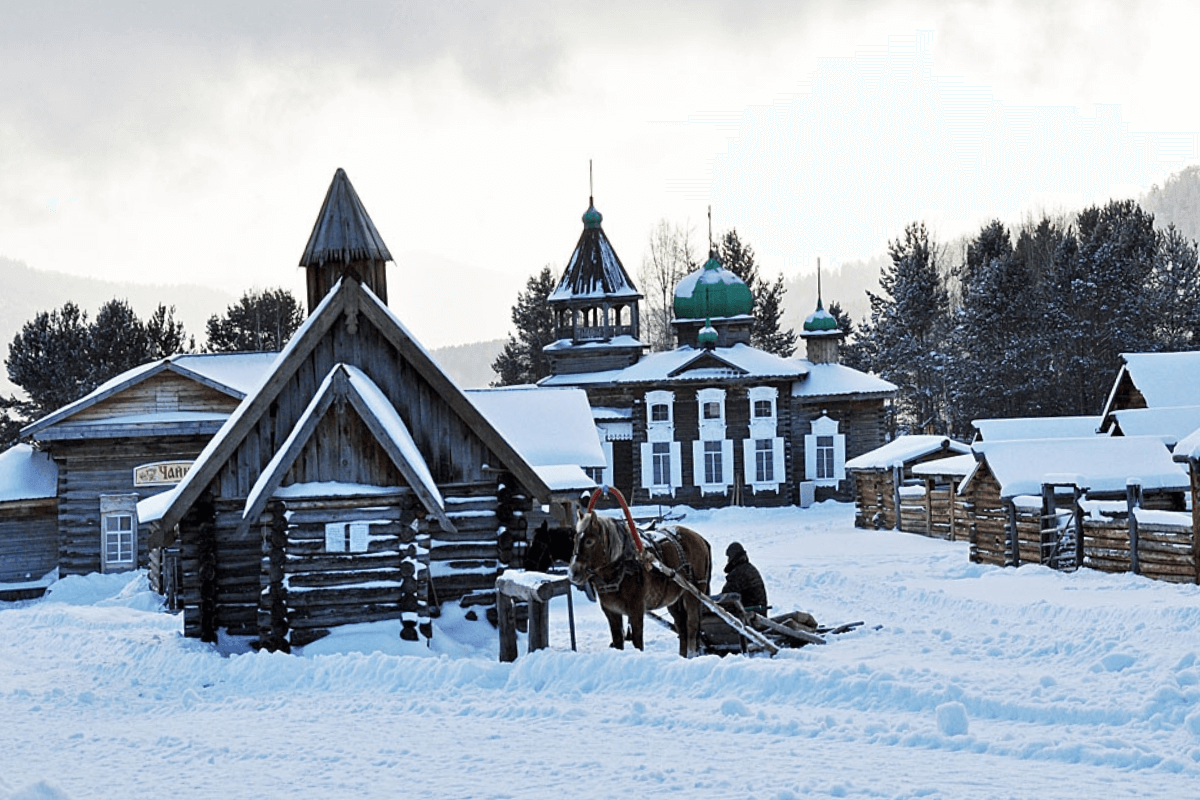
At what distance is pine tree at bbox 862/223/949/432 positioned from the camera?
65.2m

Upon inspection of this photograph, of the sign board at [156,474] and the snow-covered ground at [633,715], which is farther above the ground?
the sign board at [156,474]

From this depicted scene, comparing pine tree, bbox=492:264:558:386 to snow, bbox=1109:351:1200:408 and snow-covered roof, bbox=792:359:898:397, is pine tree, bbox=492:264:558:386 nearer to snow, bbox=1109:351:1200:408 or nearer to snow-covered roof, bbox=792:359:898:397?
snow-covered roof, bbox=792:359:898:397

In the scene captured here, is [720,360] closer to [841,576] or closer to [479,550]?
[841,576]

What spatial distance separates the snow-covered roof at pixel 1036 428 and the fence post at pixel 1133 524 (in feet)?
51.6

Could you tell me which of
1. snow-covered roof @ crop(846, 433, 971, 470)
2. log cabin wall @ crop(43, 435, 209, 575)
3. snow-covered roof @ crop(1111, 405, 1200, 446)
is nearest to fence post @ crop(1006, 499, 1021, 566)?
snow-covered roof @ crop(1111, 405, 1200, 446)

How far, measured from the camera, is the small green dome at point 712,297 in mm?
53500

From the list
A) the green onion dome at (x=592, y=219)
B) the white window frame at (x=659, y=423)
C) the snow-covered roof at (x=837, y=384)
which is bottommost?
the white window frame at (x=659, y=423)

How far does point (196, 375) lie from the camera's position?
1238 inches

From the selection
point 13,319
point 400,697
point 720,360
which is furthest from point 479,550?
point 13,319

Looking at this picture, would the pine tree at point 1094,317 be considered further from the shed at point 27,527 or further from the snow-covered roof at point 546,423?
the shed at point 27,527

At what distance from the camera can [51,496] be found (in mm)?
32344

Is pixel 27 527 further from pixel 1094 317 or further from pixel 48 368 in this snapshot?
pixel 1094 317

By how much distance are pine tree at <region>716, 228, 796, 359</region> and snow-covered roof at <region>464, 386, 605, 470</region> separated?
44312 millimetres

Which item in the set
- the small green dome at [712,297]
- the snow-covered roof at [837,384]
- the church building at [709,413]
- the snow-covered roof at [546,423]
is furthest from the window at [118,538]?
the small green dome at [712,297]
